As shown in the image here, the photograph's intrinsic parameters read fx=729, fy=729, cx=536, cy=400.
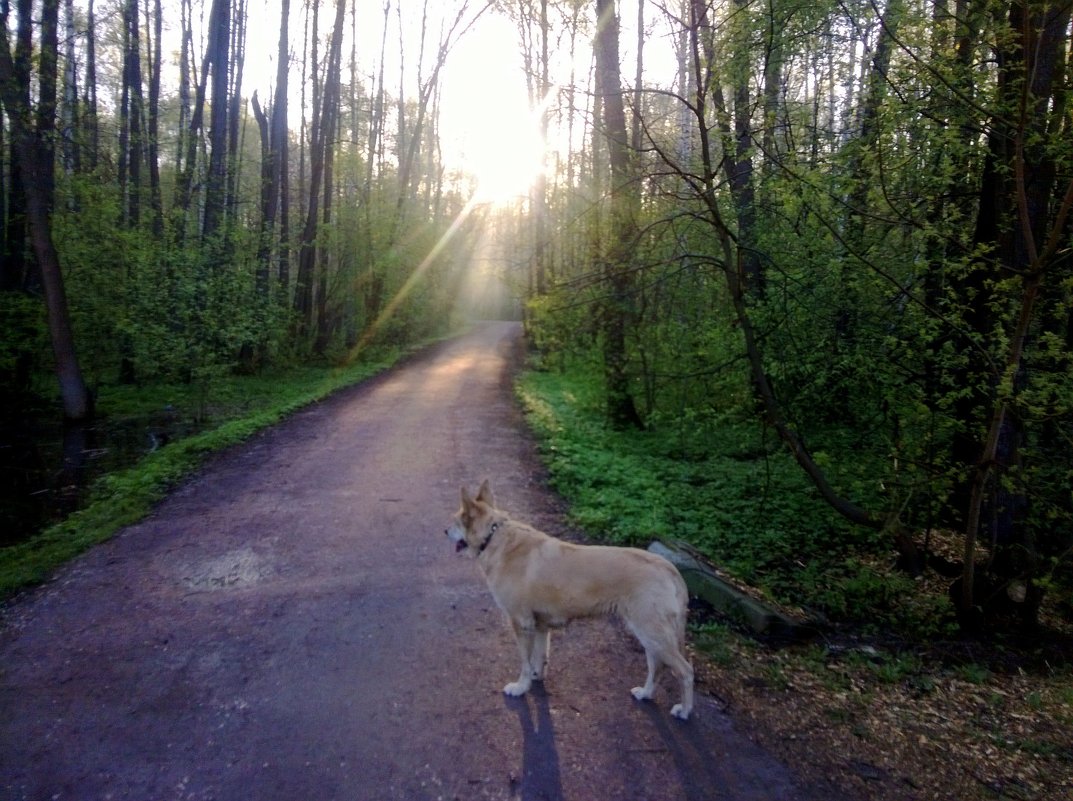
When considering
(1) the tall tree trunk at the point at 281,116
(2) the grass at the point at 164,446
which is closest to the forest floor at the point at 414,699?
(2) the grass at the point at 164,446

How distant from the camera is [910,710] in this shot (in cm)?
483

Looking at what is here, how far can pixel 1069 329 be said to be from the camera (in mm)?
7172

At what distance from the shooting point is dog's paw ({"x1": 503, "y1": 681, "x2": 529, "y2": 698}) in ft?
15.3

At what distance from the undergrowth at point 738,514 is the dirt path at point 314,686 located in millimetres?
1202

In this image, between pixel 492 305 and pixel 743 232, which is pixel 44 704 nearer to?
pixel 743 232

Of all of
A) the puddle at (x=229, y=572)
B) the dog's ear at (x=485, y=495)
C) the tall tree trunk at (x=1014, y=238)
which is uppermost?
the tall tree trunk at (x=1014, y=238)

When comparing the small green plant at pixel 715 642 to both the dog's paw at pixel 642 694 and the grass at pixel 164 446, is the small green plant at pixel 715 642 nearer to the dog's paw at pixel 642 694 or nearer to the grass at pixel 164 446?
the dog's paw at pixel 642 694

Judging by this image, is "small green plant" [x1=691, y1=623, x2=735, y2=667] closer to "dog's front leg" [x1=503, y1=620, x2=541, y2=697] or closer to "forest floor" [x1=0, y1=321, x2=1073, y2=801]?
"forest floor" [x1=0, y1=321, x2=1073, y2=801]

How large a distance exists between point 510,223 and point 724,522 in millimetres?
48137

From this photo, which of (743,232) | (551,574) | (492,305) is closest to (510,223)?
(492,305)

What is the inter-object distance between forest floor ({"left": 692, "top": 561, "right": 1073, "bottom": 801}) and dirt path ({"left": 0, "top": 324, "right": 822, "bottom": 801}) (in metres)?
0.37

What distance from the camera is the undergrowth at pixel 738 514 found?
6.78 metres

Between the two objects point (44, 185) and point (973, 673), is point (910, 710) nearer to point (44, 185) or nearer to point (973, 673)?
point (973, 673)

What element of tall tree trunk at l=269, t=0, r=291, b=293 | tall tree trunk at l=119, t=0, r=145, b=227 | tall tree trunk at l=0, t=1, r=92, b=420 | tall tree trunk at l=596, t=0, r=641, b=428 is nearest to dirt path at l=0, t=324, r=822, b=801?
tall tree trunk at l=596, t=0, r=641, b=428
